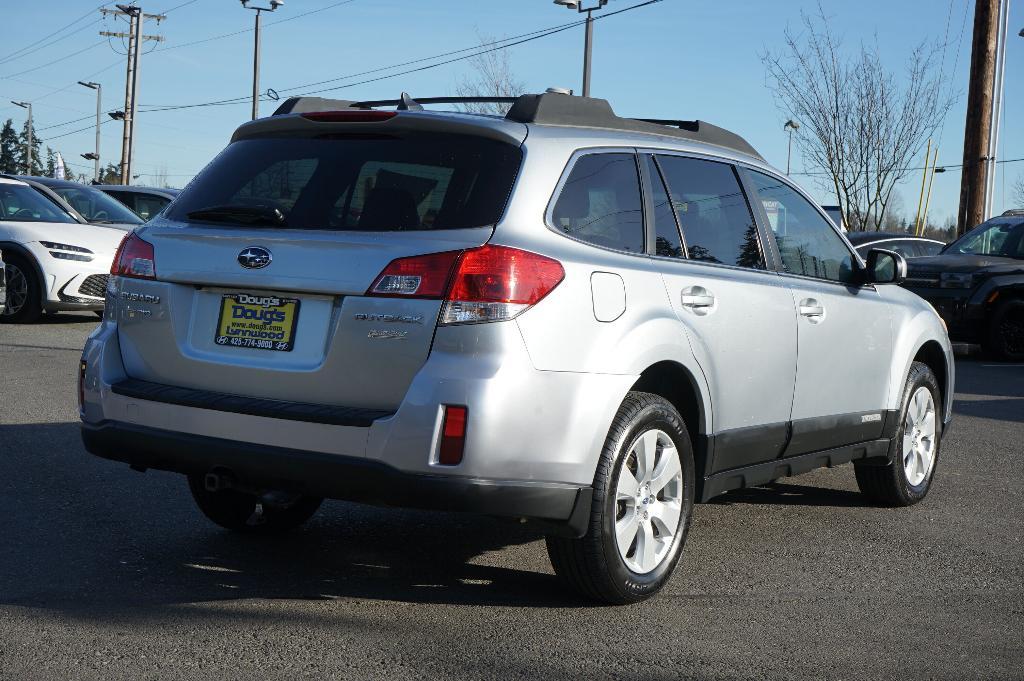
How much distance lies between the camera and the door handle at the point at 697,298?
16.2 ft

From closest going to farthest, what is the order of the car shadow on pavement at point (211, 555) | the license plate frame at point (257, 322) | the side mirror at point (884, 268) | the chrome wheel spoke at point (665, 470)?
1. the license plate frame at point (257, 322)
2. the car shadow on pavement at point (211, 555)
3. the chrome wheel spoke at point (665, 470)
4. the side mirror at point (884, 268)

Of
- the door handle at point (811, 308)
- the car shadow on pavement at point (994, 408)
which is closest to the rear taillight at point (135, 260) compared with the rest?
the door handle at point (811, 308)

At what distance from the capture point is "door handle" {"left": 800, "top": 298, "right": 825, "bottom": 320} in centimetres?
580

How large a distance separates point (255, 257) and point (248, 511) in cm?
160

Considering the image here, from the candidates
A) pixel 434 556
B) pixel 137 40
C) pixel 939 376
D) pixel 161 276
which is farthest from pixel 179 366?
pixel 137 40

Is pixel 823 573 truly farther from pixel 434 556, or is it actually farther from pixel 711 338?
pixel 434 556

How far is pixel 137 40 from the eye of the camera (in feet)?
171

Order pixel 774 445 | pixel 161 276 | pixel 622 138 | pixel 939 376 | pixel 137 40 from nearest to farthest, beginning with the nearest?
1. pixel 161 276
2. pixel 622 138
3. pixel 774 445
4. pixel 939 376
5. pixel 137 40

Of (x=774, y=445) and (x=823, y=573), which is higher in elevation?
(x=774, y=445)

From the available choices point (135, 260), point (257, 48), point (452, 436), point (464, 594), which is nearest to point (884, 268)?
point (464, 594)

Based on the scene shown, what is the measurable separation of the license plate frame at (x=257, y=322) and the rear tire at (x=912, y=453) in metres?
3.49

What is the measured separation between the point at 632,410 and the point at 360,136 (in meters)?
1.39

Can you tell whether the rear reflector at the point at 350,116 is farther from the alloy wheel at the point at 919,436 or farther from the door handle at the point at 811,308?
the alloy wheel at the point at 919,436

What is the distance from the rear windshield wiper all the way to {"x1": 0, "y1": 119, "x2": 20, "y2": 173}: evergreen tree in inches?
5201
